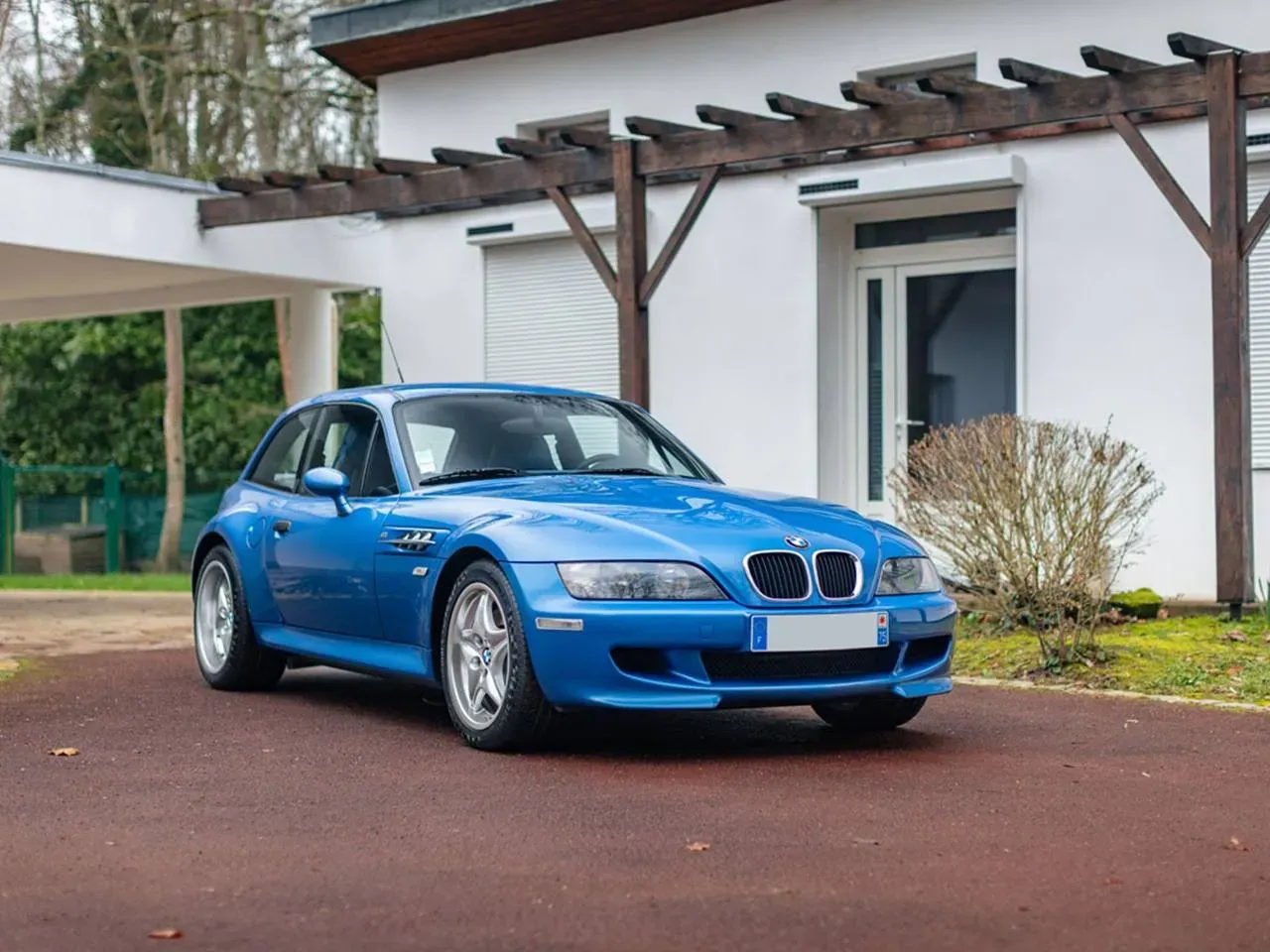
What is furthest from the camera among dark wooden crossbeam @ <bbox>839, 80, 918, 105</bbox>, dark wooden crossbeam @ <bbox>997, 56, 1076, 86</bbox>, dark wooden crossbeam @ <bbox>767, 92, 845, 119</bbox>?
dark wooden crossbeam @ <bbox>767, 92, 845, 119</bbox>

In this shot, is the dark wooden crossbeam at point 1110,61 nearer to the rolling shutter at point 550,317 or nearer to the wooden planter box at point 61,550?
the rolling shutter at point 550,317

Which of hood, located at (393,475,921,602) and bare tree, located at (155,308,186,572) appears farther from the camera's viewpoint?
bare tree, located at (155,308,186,572)

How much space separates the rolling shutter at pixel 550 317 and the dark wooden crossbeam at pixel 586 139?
2863 mm

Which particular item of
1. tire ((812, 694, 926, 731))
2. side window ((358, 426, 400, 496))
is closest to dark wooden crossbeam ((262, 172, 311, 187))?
side window ((358, 426, 400, 496))

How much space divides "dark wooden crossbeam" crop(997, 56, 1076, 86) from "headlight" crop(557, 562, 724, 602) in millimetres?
6281

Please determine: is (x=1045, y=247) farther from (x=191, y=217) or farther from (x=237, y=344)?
(x=237, y=344)

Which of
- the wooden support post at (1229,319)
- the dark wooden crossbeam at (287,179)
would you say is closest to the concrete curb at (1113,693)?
the wooden support post at (1229,319)

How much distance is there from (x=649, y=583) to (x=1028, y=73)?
6.72 metres

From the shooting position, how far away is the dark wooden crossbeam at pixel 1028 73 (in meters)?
12.3

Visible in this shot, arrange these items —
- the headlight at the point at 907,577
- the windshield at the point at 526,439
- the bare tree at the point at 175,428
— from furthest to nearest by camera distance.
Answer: the bare tree at the point at 175,428, the windshield at the point at 526,439, the headlight at the point at 907,577

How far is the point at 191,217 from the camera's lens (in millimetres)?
17656

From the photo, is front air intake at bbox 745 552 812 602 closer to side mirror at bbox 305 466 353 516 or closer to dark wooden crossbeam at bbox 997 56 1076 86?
side mirror at bbox 305 466 353 516

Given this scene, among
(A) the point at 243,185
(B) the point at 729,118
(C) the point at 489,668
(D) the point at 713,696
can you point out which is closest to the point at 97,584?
(A) the point at 243,185

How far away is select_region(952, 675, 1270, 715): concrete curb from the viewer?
915cm
